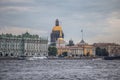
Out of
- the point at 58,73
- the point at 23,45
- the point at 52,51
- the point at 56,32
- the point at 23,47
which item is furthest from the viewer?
the point at 56,32

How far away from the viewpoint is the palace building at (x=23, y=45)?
96.4m

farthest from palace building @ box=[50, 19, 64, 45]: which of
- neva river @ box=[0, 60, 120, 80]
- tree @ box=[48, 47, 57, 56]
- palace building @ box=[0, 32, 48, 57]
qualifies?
neva river @ box=[0, 60, 120, 80]

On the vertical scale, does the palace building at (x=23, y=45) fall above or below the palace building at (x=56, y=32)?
below

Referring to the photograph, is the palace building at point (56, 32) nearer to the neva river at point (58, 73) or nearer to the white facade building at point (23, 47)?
the white facade building at point (23, 47)

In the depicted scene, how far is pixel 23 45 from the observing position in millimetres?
102375

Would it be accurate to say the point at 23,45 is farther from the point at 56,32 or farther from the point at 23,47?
the point at 56,32

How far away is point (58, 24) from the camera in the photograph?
140625 mm

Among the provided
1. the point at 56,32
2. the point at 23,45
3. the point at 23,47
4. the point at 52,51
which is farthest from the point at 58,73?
the point at 56,32

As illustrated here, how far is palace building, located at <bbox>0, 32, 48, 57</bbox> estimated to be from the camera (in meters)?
96.4

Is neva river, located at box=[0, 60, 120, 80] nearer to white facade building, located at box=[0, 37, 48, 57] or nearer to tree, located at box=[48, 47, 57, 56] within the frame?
white facade building, located at box=[0, 37, 48, 57]

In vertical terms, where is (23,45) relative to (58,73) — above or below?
above

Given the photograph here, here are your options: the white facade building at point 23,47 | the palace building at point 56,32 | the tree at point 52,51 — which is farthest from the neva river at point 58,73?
the palace building at point 56,32

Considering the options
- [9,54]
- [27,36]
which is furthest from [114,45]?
[9,54]

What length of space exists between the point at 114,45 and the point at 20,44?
53890mm
